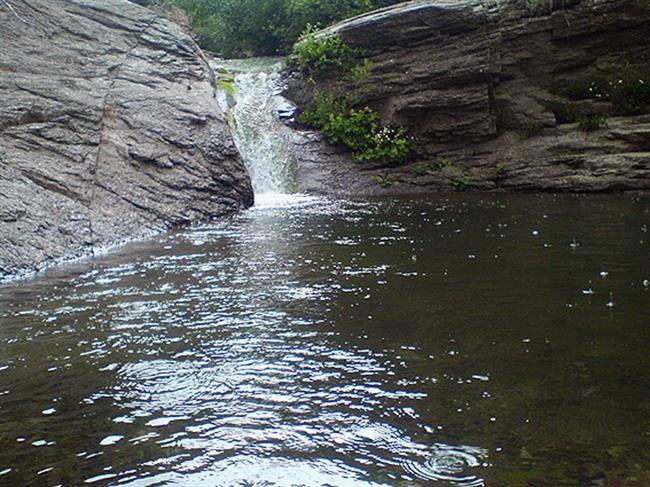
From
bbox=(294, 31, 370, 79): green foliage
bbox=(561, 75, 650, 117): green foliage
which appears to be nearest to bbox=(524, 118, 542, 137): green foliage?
bbox=(561, 75, 650, 117): green foliage

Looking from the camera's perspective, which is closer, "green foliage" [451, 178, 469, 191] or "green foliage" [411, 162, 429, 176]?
"green foliage" [451, 178, 469, 191]

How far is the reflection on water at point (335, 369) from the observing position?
2.26 m

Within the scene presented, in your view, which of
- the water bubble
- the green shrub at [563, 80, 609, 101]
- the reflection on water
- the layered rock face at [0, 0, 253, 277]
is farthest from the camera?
the green shrub at [563, 80, 609, 101]

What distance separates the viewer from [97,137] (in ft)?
29.1

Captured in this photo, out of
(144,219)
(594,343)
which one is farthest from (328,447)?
(144,219)

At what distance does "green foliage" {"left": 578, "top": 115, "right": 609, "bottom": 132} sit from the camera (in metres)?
11.6

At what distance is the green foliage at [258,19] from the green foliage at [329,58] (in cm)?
249

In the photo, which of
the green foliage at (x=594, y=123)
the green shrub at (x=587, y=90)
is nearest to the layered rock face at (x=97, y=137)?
the green foliage at (x=594, y=123)

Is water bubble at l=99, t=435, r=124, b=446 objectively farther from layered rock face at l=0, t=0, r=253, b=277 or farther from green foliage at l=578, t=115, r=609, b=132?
green foliage at l=578, t=115, r=609, b=132

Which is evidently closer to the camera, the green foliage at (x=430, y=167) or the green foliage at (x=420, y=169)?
the green foliage at (x=430, y=167)

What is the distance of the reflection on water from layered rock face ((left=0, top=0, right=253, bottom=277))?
1.41 metres

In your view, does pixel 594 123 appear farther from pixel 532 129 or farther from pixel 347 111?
pixel 347 111

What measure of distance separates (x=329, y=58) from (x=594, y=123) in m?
6.44

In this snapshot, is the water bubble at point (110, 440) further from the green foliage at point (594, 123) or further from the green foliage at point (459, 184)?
the green foliage at point (594, 123)
